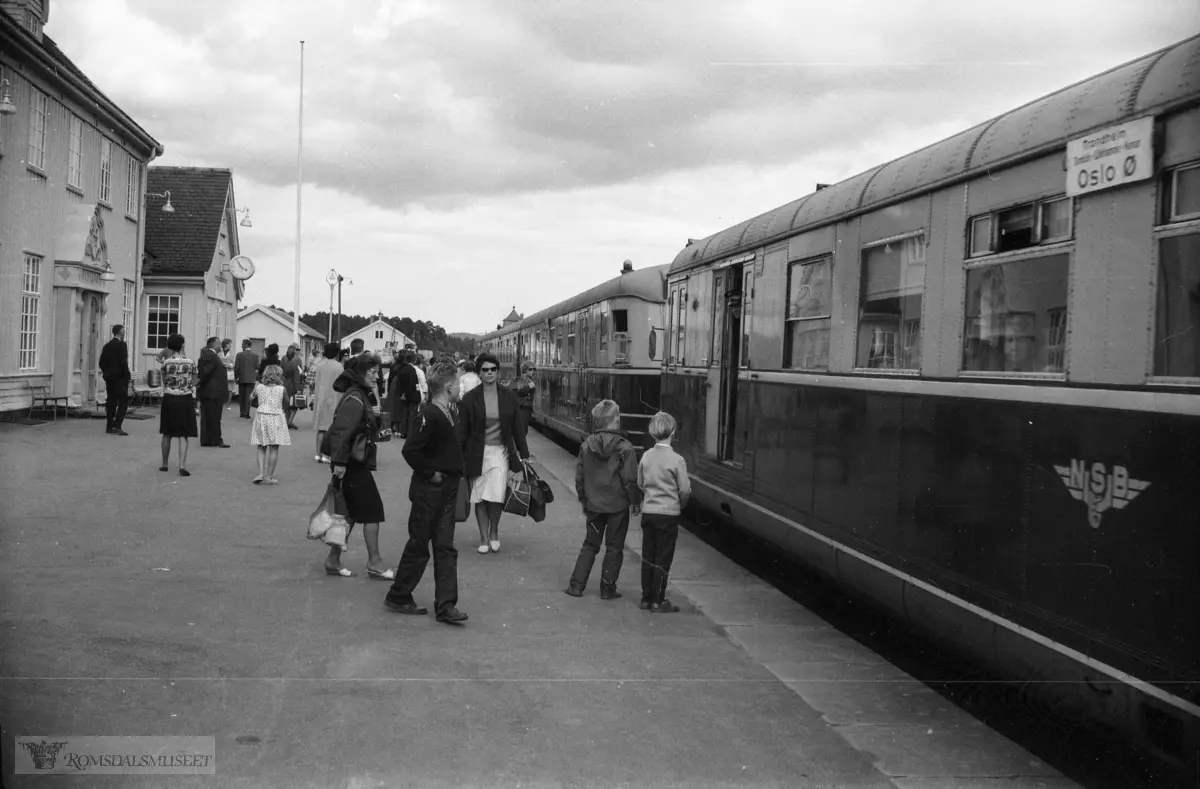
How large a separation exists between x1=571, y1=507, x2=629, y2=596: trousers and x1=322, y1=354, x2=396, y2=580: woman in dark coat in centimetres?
139

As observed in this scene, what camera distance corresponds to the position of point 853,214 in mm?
8047

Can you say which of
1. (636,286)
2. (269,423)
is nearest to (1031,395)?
(269,423)

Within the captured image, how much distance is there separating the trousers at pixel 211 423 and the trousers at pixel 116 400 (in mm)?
1606

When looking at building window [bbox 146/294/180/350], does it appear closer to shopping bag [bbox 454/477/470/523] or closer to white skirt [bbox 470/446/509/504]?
white skirt [bbox 470/446/509/504]

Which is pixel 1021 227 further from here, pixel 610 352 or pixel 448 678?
pixel 610 352

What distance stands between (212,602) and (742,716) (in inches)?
156

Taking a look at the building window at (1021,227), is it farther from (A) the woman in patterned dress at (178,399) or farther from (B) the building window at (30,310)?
(B) the building window at (30,310)

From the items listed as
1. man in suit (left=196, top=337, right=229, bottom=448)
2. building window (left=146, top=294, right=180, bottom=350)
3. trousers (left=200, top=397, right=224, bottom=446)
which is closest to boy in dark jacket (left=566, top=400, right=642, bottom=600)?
man in suit (left=196, top=337, right=229, bottom=448)

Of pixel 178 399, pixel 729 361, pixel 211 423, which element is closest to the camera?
pixel 729 361

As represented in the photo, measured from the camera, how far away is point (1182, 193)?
4.46 metres

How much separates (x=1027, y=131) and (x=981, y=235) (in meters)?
0.60

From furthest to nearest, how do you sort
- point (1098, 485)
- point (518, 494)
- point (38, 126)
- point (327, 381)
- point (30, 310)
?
1. point (30, 310)
2. point (38, 126)
3. point (327, 381)
4. point (518, 494)
5. point (1098, 485)

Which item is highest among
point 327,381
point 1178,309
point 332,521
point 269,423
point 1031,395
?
point 1178,309

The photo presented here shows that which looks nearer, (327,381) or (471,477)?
(471,477)
